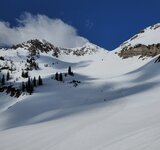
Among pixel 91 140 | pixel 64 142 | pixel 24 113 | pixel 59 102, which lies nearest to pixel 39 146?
pixel 64 142

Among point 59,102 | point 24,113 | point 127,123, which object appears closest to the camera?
point 127,123

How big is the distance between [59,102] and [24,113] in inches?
451

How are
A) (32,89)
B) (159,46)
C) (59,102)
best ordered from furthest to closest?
(159,46), (32,89), (59,102)

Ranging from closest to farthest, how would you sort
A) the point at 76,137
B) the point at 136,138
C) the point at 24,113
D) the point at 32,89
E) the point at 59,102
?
the point at 136,138, the point at 76,137, the point at 24,113, the point at 59,102, the point at 32,89

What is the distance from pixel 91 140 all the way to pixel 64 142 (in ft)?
6.02

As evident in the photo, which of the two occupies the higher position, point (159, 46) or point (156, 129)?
point (159, 46)

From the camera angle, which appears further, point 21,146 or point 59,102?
point 59,102

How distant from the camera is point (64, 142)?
19.1 metres

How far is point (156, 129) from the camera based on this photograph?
1695 centimetres

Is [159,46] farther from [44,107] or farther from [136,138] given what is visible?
[136,138]

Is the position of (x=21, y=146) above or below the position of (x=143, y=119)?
below

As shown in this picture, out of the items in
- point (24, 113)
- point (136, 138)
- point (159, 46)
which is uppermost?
point (159, 46)

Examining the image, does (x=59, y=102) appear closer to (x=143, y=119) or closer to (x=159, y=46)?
(x=143, y=119)

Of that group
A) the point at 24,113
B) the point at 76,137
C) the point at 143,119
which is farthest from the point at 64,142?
the point at 24,113
